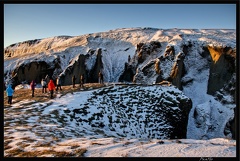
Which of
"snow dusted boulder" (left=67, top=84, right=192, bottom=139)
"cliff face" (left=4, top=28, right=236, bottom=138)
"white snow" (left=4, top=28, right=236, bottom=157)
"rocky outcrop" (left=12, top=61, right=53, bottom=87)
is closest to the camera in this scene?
"white snow" (left=4, top=28, right=236, bottom=157)

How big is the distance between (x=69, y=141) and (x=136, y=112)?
1029 cm

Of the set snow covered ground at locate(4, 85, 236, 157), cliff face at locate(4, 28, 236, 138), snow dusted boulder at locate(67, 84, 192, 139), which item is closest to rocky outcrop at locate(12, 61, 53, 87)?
cliff face at locate(4, 28, 236, 138)

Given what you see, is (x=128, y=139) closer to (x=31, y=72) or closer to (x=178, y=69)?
(x=178, y=69)

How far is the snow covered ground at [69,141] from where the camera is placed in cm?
666

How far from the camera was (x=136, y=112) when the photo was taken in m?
18.9

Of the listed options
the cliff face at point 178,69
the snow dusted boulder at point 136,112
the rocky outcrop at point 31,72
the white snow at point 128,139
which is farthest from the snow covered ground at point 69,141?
the rocky outcrop at point 31,72

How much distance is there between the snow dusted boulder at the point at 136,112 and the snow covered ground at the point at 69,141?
1490 millimetres

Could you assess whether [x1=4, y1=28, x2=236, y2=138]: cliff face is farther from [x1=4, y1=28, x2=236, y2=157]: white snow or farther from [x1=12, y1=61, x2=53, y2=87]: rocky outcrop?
[x1=4, y1=28, x2=236, y2=157]: white snow

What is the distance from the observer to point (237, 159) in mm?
5676

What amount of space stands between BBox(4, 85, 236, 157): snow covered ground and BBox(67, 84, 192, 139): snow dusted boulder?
1.49 m

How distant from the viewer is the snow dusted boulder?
52.7ft

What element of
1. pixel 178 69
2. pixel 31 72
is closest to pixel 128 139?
pixel 178 69

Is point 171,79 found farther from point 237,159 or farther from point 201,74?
point 237,159

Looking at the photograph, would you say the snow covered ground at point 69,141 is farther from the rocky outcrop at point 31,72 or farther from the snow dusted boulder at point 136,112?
the rocky outcrop at point 31,72
